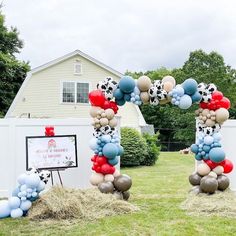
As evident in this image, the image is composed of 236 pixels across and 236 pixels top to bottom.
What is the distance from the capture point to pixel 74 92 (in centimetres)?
1833

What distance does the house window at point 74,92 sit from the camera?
1823cm

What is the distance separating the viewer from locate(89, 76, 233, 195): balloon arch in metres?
6.72

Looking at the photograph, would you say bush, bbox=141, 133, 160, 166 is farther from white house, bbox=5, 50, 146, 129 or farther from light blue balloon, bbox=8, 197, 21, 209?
light blue balloon, bbox=8, 197, 21, 209

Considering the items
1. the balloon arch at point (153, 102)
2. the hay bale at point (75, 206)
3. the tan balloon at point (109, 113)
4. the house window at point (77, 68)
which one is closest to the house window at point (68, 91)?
the house window at point (77, 68)

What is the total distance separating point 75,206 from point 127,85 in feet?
7.60

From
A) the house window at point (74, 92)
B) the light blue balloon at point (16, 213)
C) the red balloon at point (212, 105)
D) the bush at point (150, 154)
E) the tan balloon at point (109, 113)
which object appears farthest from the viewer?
the house window at point (74, 92)

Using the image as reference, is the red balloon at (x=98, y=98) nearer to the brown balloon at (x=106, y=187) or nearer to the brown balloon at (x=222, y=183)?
the brown balloon at (x=106, y=187)

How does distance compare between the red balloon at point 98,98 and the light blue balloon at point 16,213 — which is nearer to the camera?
the light blue balloon at point 16,213

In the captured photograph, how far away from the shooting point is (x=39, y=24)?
20.5m

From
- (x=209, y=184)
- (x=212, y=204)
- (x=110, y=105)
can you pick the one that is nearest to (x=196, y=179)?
(x=209, y=184)

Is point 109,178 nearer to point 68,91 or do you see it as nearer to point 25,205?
point 25,205

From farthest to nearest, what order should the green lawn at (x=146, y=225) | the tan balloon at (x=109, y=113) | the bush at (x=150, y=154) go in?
the bush at (x=150, y=154) < the tan balloon at (x=109, y=113) < the green lawn at (x=146, y=225)

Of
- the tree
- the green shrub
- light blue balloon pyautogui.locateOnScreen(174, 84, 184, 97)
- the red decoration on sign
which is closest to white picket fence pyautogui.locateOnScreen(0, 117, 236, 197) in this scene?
the red decoration on sign

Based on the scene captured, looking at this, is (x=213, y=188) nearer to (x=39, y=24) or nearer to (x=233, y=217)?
(x=233, y=217)
